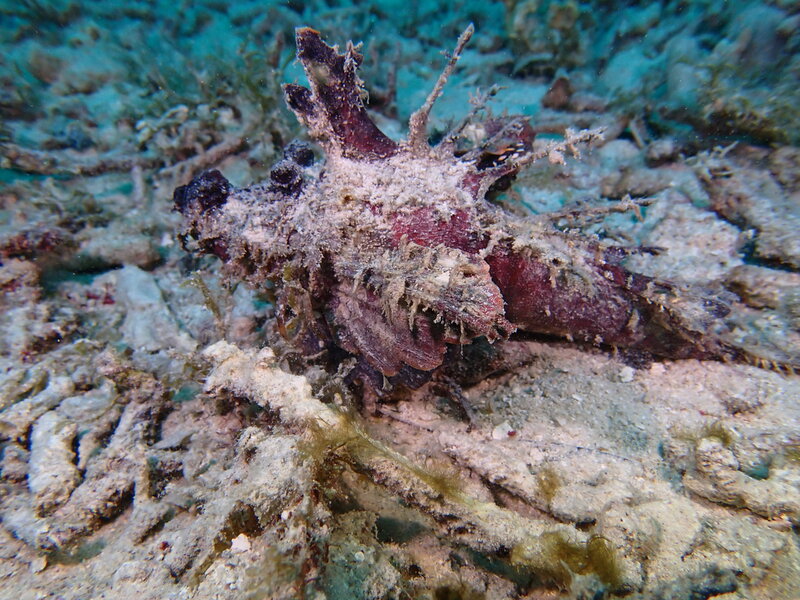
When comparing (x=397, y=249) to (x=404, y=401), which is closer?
(x=397, y=249)

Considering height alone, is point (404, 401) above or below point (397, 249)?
below

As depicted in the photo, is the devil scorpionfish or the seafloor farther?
the devil scorpionfish

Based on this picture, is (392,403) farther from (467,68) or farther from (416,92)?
(467,68)

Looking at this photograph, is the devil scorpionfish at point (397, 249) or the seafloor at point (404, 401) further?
the devil scorpionfish at point (397, 249)

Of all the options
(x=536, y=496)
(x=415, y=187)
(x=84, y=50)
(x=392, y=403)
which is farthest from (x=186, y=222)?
(x=84, y=50)
